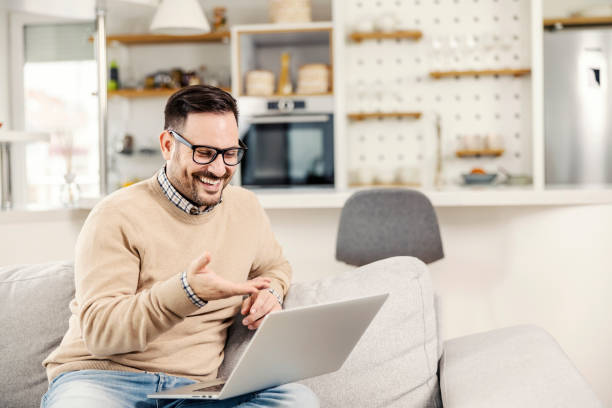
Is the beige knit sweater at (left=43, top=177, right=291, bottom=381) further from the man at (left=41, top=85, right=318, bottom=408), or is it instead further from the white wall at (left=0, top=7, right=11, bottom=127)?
the white wall at (left=0, top=7, right=11, bottom=127)

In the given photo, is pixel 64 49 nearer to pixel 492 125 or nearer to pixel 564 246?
pixel 492 125

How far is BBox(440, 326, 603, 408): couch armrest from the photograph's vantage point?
138cm

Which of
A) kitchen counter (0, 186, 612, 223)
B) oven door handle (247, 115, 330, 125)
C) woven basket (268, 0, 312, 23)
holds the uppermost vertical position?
woven basket (268, 0, 312, 23)

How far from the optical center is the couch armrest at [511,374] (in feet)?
4.54

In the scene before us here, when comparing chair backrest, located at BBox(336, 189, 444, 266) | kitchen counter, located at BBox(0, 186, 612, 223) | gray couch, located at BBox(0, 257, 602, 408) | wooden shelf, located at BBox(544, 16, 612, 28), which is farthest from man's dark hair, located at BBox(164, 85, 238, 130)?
wooden shelf, located at BBox(544, 16, 612, 28)

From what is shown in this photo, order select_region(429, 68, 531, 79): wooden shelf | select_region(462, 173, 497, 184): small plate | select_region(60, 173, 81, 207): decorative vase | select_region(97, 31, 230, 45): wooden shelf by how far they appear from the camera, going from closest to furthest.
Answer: select_region(60, 173, 81, 207): decorative vase, select_region(462, 173, 497, 184): small plate, select_region(429, 68, 531, 79): wooden shelf, select_region(97, 31, 230, 45): wooden shelf

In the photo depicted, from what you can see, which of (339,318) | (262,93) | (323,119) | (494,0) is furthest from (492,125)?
(339,318)

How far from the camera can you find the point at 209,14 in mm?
5531

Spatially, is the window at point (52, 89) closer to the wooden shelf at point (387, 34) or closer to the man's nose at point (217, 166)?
the wooden shelf at point (387, 34)

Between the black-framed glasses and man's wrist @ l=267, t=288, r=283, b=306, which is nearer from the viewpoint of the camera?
the black-framed glasses

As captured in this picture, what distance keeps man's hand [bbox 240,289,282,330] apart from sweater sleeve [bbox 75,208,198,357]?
9.6 inches

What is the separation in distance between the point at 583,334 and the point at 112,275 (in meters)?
2.08

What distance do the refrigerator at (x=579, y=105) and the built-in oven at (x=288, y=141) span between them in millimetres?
1548

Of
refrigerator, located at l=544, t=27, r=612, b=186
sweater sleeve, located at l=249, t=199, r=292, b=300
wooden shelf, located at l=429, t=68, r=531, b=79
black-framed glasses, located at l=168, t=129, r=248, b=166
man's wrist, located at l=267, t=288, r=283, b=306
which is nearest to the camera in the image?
black-framed glasses, located at l=168, t=129, r=248, b=166
